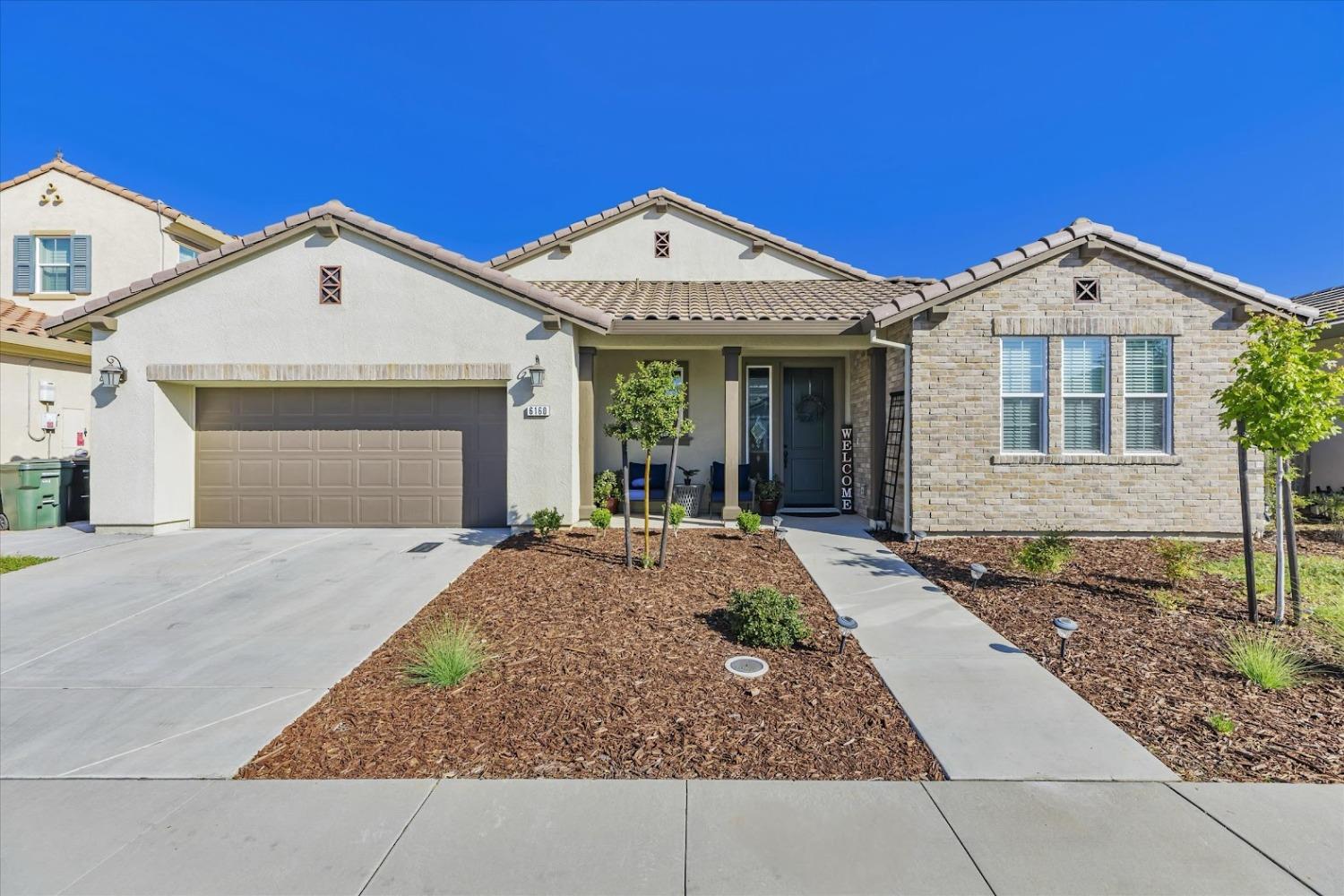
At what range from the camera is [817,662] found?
4.41m

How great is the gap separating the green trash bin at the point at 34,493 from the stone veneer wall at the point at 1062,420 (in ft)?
46.1

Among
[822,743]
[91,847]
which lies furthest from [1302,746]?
[91,847]

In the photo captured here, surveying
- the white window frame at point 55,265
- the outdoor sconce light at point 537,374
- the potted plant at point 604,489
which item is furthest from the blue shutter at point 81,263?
the potted plant at point 604,489

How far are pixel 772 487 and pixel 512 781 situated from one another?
7.77 meters

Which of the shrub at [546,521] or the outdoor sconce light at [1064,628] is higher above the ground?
the shrub at [546,521]

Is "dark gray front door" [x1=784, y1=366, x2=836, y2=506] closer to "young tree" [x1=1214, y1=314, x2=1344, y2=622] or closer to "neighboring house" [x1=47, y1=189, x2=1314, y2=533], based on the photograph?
"neighboring house" [x1=47, y1=189, x2=1314, y2=533]

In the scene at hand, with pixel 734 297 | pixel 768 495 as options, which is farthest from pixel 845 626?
pixel 734 297

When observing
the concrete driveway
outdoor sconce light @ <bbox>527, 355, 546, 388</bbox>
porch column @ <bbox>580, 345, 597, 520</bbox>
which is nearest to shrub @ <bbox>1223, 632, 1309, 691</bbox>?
the concrete driveway

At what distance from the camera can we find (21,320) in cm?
1155

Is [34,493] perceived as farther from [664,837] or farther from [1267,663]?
[1267,663]

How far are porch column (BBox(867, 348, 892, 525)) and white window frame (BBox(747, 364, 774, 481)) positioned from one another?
213cm

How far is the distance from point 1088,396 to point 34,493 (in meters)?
16.6

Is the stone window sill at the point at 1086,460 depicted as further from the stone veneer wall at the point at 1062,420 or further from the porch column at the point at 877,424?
the porch column at the point at 877,424

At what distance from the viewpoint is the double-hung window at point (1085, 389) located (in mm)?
8469
